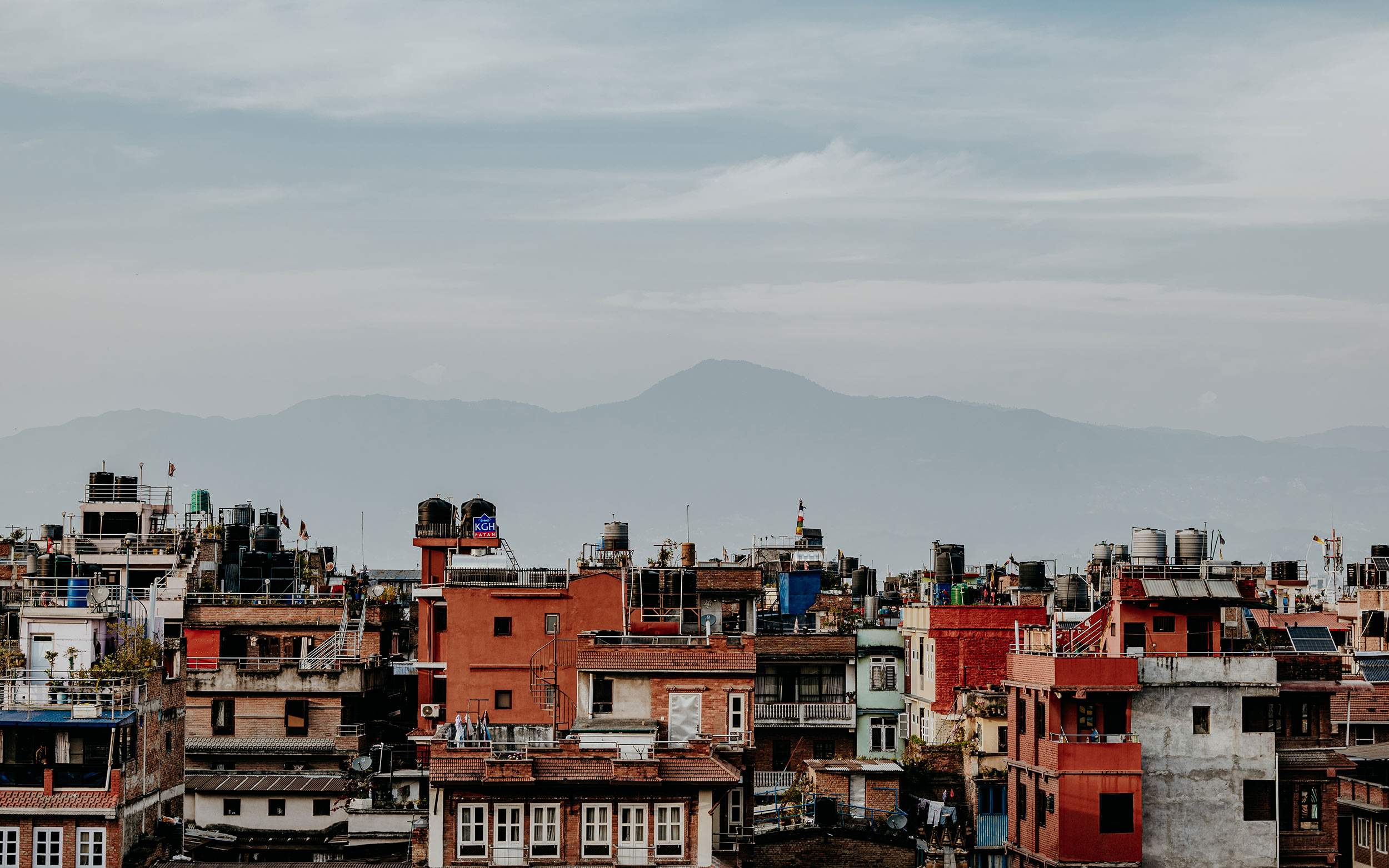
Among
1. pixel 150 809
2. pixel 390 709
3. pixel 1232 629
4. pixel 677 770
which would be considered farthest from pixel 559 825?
pixel 390 709

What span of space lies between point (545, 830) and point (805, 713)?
31.7 meters

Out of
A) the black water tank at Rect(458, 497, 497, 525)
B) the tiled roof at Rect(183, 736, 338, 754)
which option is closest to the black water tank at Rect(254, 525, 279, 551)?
the black water tank at Rect(458, 497, 497, 525)

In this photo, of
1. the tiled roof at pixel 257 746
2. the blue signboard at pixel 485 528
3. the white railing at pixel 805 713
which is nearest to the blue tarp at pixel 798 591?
the white railing at pixel 805 713

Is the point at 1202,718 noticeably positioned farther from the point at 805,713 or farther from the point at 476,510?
the point at 476,510

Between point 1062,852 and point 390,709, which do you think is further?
point 390,709

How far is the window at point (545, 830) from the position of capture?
63.8 m

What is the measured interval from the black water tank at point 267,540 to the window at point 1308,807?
235ft

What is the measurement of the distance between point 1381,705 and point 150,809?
214 feet

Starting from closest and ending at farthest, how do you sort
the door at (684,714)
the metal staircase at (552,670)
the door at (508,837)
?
the door at (508,837)
the door at (684,714)
the metal staircase at (552,670)

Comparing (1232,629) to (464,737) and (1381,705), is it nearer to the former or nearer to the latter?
(1381,705)

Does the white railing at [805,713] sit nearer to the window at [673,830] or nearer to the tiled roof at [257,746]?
the tiled roof at [257,746]

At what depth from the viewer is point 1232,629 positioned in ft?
248

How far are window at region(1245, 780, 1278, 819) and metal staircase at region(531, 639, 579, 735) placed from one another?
96.5 ft

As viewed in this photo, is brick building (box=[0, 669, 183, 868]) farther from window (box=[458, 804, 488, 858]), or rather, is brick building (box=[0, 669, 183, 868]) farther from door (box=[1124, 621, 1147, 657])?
door (box=[1124, 621, 1147, 657])
